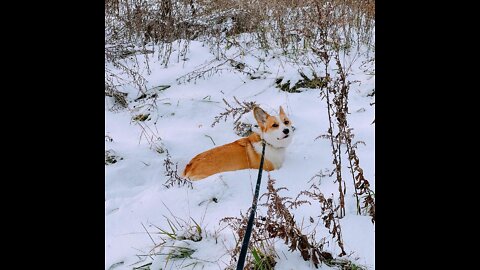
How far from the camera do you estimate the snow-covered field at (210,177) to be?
2111 millimetres

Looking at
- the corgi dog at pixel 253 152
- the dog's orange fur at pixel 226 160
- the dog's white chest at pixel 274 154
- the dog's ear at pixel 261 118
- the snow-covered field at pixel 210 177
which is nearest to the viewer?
the snow-covered field at pixel 210 177

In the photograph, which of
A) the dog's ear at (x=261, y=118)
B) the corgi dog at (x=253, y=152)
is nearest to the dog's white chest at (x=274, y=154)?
the corgi dog at (x=253, y=152)

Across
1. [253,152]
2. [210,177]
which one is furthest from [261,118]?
[210,177]

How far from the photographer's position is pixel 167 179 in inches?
129

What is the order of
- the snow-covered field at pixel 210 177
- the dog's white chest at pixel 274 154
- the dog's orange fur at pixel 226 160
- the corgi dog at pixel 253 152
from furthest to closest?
the dog's white chest at pixel 274 154
the corgi dog at pixel 253 152
the dog's orange fur at pixel 226 160
the snow-covered field at pixel 210 177

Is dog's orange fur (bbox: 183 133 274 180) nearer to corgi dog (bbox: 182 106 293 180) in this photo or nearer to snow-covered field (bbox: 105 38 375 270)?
corgi dog (bbox: 182 106 293 180)

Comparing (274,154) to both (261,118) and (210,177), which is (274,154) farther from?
(210,177)

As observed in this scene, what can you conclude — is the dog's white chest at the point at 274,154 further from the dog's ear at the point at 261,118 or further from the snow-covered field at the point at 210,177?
the dog's ear at the point at 261,118

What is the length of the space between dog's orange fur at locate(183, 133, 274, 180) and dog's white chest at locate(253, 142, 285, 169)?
1.3 inches

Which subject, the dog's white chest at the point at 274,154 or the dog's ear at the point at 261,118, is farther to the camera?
the dog's ear at the point at 261,118

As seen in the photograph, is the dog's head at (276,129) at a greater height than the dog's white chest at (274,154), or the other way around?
the dog's head at (276,129)
